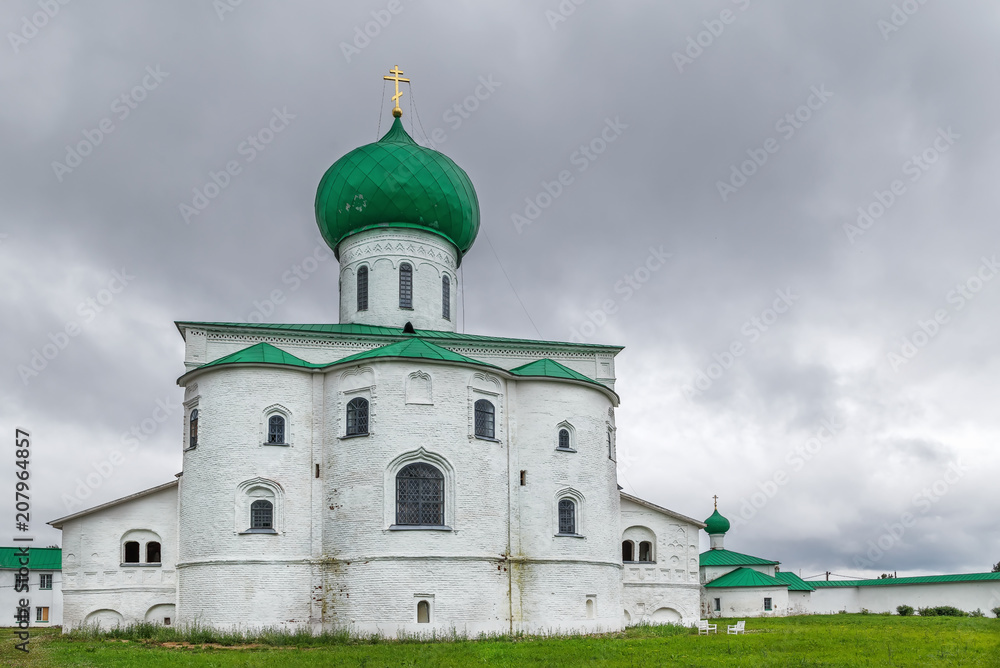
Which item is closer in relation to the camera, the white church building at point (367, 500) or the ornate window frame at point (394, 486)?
the white church building at point (367, 500)

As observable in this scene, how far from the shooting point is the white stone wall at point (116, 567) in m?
23.9

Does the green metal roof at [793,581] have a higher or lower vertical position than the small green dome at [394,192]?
lower

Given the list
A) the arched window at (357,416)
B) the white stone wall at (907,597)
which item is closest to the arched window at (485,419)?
the arched window at (357,416)

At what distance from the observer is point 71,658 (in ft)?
56.9

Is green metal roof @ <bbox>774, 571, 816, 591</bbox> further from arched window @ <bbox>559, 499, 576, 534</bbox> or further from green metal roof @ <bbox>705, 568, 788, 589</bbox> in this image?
arched window @ <bbox>559, 499, 576, 534</bbox>

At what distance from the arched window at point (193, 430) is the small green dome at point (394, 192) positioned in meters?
7.61

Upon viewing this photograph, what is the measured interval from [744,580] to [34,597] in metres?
25.5

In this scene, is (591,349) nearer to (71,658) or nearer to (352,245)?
(352,245)

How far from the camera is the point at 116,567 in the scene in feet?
79.8

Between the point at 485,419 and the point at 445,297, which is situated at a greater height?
the point at 445,297

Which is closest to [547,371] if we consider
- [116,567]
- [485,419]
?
[485,419]

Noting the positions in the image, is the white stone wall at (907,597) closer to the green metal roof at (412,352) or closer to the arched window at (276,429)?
the green metal roof at (412,352)

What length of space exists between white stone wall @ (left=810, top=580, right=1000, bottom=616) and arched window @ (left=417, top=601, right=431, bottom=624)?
24.5 meters

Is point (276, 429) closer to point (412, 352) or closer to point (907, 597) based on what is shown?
point (412, 352)
